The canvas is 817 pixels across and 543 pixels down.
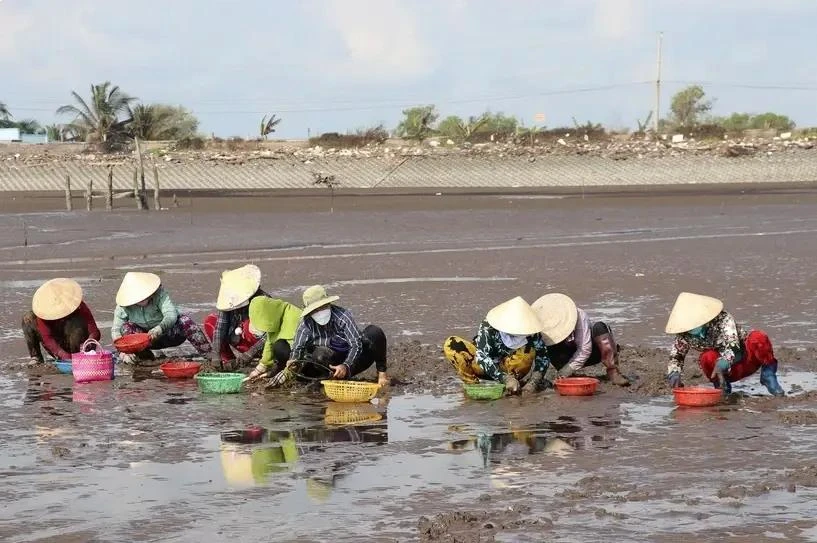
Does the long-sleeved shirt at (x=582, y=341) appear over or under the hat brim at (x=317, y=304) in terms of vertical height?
under

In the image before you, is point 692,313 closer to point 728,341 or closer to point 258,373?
point 728,341

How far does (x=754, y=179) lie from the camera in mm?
51969

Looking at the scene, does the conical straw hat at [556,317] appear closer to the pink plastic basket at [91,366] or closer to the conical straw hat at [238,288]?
the conical straw hat at [238,288]

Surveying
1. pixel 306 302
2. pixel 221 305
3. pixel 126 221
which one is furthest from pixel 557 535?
pixel 126 221

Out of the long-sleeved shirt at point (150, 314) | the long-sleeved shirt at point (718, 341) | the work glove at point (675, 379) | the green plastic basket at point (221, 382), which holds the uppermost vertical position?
the long-sleeved shirt at point (718, 341)

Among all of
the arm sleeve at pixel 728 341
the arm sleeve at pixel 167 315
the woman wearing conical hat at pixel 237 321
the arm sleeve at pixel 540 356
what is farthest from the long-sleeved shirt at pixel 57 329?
the arm sleeve at pixel 728 341

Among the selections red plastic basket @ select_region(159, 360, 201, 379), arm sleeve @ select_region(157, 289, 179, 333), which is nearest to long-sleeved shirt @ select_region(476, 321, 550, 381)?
red plastic basket @ select_region(159, 360, 201, 379)

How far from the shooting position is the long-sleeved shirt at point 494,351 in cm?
1027

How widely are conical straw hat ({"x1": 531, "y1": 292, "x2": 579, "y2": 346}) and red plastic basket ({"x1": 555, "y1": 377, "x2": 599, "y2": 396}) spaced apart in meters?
0.51

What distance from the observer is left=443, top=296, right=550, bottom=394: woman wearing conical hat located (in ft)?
33.1

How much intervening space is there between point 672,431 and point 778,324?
19.0ft

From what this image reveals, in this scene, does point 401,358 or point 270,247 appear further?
point 270,247

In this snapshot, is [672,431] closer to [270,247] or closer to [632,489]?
[632,489]

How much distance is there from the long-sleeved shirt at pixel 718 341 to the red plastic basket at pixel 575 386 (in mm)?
596
